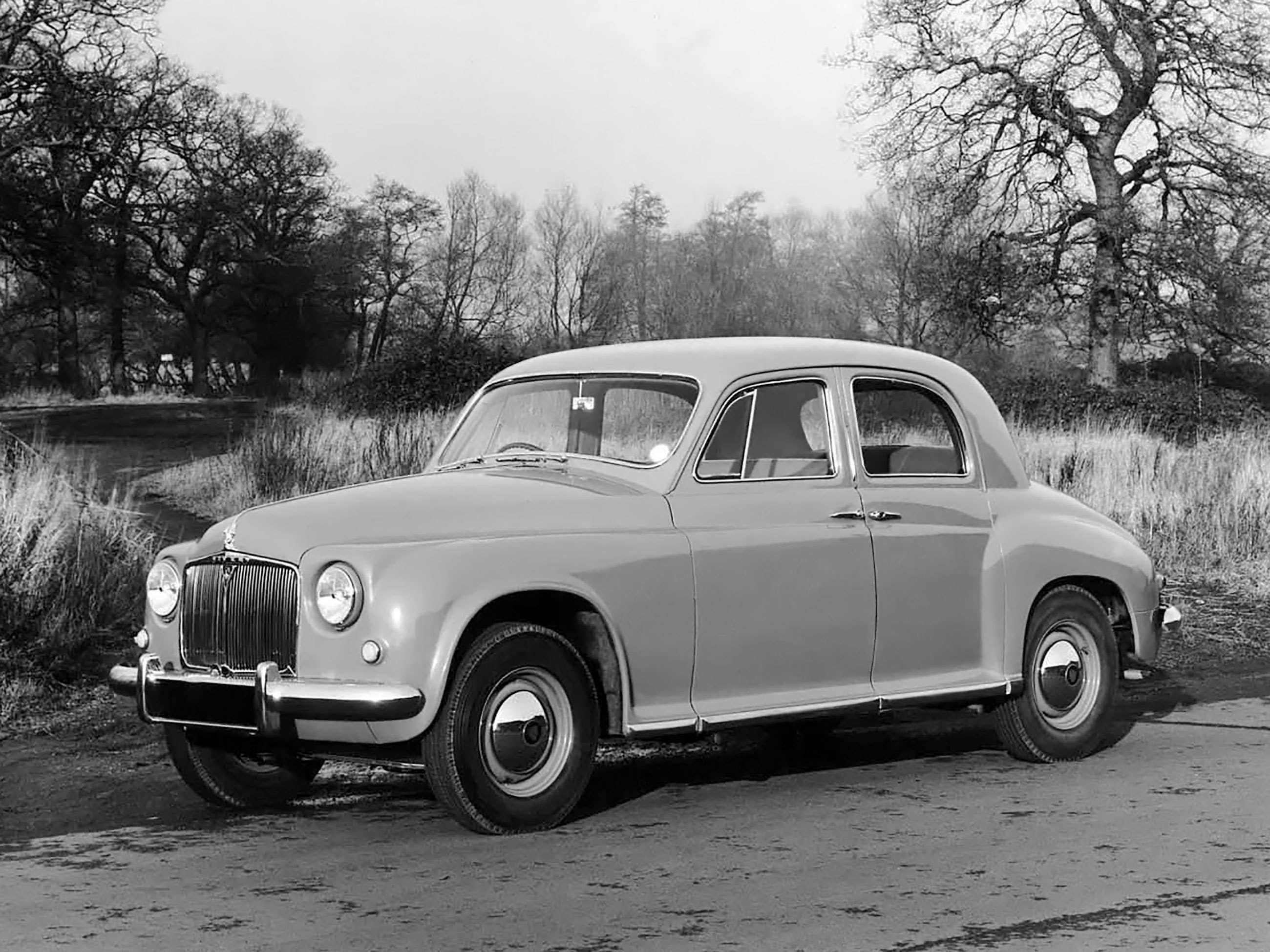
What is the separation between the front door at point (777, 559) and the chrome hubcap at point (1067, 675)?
112 cm

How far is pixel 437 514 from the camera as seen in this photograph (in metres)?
6.35

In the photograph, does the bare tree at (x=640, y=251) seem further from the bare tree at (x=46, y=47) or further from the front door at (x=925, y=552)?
the front door at (x=925, y=552)

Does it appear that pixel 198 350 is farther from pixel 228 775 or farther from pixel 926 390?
pixel 228 775

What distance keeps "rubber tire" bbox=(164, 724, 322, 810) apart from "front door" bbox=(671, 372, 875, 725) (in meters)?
1.67

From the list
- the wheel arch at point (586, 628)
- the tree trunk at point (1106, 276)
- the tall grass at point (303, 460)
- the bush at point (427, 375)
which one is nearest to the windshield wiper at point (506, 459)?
the wheel arch at point (586, 628)

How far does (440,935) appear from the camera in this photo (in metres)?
4.86

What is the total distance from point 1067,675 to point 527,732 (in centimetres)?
288

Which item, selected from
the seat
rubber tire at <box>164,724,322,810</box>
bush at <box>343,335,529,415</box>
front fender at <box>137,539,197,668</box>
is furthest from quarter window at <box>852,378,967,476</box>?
bush at <box>343,335,529,415</box>

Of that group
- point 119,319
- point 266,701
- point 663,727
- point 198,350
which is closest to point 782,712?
point 663,727

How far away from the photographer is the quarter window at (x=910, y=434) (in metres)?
7.58

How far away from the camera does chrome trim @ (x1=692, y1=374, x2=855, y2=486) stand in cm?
700

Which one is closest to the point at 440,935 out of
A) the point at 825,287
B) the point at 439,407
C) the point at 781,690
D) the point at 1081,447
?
the point at 781,690

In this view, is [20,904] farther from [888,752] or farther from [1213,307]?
[1213,307]

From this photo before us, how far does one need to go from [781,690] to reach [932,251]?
37274mm
